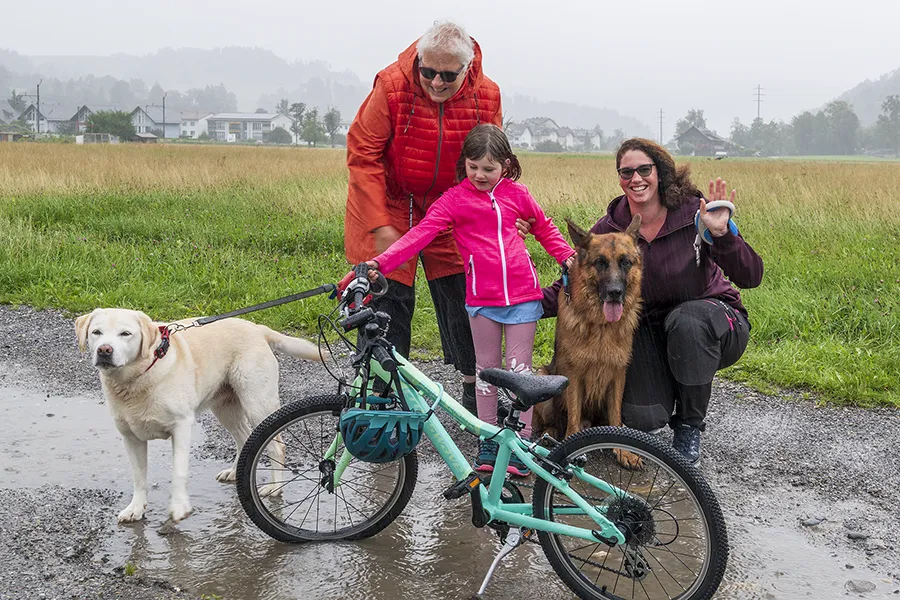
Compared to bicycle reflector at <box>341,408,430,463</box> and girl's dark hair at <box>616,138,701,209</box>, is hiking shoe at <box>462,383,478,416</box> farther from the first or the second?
bicycle reflector at <box>341,408,430,463</box>

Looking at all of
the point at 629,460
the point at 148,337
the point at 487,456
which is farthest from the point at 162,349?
the point at 629,460

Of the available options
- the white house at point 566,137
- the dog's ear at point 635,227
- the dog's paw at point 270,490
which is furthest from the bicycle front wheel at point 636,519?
the white house at point 566,137

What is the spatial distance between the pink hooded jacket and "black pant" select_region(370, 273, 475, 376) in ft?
2.07

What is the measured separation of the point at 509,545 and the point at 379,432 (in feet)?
2.19

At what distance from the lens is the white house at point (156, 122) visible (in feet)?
450

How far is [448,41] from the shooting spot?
3.88 metres

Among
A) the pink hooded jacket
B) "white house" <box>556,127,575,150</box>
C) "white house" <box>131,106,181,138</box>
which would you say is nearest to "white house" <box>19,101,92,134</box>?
"white house" <box>131,106,181,138</box>

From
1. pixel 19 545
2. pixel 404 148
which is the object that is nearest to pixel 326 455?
pixel 19 545

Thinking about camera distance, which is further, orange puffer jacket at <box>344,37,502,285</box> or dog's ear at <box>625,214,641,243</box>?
orange puffer jacket at <box>344,37,502,285</box>

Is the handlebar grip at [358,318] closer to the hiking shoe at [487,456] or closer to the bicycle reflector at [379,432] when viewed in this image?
the bicycle reflector at [379,432]

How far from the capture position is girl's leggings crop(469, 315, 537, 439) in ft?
13.4

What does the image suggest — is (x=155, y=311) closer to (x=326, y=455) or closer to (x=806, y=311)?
(x=326, y=455)

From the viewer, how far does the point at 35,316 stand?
7.68m

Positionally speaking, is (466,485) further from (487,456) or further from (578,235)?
(578,235)
